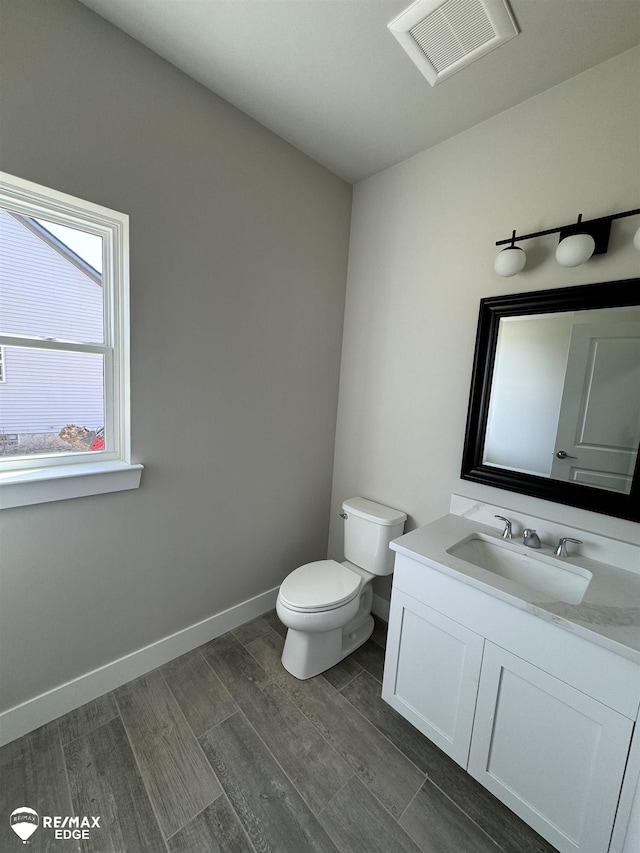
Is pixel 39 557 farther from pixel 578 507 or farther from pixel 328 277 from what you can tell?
pixel 578 507

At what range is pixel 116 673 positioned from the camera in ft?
5.03

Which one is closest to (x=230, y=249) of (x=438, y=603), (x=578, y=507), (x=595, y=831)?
(x=438, y=603)

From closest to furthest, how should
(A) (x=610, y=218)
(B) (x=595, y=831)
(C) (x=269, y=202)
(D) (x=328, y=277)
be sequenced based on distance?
1. (B) (x=595, y=831)
2. (A) (x=610, y=218)
3. (C) (x=269, y=202)
4. (D) (x=328, y=277)

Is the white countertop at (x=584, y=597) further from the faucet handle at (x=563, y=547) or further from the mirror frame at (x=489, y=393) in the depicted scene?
the mirror frame at (x=489, y=393)

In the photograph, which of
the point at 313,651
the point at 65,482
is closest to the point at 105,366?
the point at 65,482

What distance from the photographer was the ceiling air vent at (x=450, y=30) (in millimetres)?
1077

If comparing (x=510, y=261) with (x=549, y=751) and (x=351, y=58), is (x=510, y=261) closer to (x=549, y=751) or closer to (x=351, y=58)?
(x=351, y=58)

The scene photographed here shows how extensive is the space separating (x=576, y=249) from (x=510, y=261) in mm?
224

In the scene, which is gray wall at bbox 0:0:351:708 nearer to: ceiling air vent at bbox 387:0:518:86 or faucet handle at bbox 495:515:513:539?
ceiling air vent at bbox 387:0:518:86

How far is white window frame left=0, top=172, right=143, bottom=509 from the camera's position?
3.91 ft

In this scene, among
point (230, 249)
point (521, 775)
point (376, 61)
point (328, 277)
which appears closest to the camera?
point (521, 775)

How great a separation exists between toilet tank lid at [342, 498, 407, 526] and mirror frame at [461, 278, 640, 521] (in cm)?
43

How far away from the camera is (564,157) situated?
4.41 feet

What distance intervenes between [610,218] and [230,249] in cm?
153
